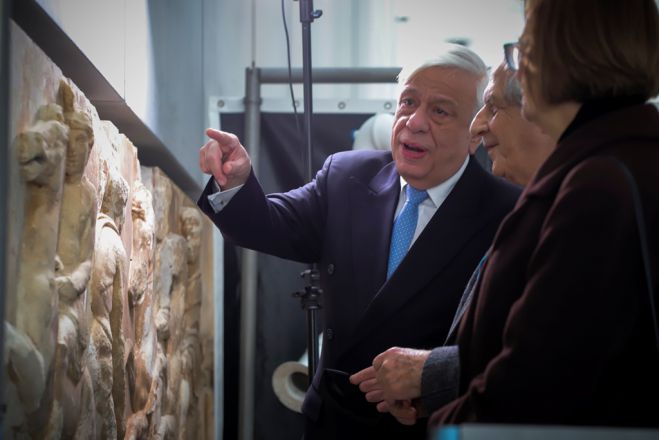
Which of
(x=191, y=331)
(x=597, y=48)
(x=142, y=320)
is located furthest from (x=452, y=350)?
(x=191, y=331)

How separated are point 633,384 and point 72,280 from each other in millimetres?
1265

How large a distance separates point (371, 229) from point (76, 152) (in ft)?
2.38

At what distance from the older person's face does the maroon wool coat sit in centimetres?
60

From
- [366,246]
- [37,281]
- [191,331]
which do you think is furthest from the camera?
[191,331]

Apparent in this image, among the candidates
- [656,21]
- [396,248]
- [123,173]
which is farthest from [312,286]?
[656,21]

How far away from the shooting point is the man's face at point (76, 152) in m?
2.00

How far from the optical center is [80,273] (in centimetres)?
205

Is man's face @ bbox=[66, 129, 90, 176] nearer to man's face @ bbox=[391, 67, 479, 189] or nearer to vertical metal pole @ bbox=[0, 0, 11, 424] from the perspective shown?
vertical metal pole @ bbox=[0, 0, 11, 424]

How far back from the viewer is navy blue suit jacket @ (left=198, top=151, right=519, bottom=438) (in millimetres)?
2098

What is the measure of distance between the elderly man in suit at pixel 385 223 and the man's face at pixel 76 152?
28cm

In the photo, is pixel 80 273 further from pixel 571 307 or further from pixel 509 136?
pixel 571 307

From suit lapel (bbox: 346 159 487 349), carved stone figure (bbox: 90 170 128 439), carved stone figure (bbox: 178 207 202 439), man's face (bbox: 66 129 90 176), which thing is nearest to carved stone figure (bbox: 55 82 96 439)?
man's face (bbox: 66 129 90 176)

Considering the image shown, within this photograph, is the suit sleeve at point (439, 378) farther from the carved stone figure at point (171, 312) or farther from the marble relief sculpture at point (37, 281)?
the carved stone figure at point (171, 312)

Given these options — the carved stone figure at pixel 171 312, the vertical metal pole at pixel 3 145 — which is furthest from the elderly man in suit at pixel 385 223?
the carved stone figure at pixel 171 312
